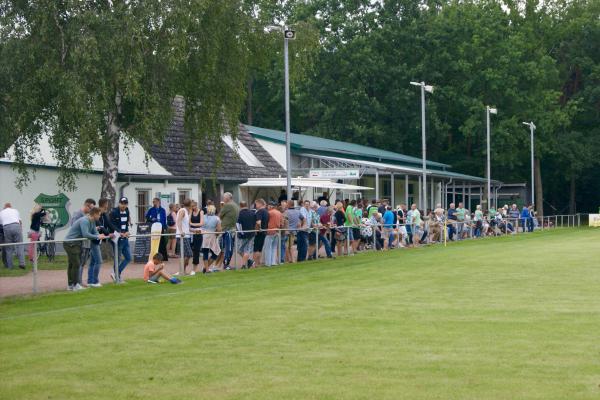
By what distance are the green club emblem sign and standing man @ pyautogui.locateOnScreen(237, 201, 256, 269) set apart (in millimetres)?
8631

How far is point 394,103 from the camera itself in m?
74.8

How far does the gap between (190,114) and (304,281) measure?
38.2 feet

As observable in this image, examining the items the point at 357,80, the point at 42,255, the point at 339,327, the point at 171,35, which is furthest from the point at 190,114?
the point at 357,80

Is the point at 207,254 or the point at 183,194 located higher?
the point at 183,194

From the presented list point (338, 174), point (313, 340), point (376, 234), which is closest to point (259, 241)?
point (376, 234)

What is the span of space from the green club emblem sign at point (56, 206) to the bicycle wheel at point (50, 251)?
1318 centimetres

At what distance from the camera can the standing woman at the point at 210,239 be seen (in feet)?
86.5

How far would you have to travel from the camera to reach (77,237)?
21969 mm

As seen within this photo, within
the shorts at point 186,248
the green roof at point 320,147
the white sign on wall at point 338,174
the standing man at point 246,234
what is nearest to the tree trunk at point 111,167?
A: the standing man at point 246,234

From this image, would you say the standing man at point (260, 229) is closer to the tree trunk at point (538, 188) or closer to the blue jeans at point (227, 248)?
the blue jeans at point (227, 248)

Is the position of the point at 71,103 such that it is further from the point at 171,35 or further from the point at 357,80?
the point at 357,80

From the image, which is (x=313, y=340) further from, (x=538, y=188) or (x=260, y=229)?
(x=538, y=188)

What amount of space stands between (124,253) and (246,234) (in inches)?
210

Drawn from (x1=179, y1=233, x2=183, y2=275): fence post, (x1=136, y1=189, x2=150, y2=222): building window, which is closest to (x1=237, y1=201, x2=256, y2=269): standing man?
(x1=179, y1=233, x2=183, y2=275): fence post
